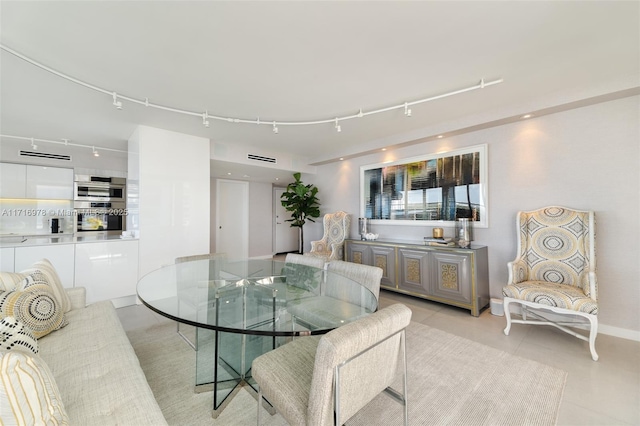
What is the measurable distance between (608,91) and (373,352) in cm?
344

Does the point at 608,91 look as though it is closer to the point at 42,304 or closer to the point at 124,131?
the point at 42,304

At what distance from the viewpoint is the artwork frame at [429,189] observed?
358cm

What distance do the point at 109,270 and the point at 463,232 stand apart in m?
4.90

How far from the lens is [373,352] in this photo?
114 centimetres

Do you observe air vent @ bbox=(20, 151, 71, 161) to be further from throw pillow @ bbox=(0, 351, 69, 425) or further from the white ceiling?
throw pillow @ bbox=(0, 351, 69, 425)

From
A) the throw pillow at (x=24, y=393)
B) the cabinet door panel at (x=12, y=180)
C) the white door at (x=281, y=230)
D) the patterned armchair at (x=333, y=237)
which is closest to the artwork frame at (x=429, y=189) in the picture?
the patterned armchair at (x=333, y=237)

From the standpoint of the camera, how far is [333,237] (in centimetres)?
512

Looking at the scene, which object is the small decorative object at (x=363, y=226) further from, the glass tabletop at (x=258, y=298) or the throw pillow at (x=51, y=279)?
the throw pillow at (x=51, y=279)

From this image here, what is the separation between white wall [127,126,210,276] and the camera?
3.67m

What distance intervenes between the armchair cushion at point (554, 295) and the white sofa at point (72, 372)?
122 inches

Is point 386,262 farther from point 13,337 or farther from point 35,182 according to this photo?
point 35,182

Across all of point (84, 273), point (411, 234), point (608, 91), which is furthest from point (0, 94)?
point (608, 91)

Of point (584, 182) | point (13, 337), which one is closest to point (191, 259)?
point (13, 337)

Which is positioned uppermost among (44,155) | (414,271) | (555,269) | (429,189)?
(44,155)
